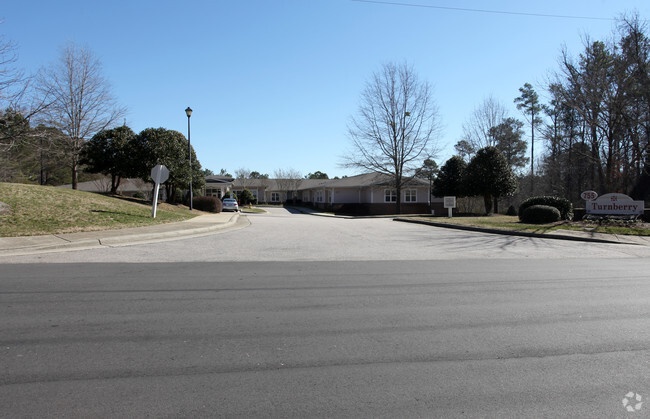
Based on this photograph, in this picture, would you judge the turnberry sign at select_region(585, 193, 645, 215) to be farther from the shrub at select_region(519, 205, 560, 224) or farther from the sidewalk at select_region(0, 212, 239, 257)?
the sidewalk at select_region(0, 212, 239, 257)

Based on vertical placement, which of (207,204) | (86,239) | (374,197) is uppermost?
(374,197)

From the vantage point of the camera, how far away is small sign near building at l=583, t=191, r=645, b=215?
19.0 metres

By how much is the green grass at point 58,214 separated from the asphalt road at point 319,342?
5442 mm

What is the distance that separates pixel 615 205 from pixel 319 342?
20327mm

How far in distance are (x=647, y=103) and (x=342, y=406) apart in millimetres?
28197

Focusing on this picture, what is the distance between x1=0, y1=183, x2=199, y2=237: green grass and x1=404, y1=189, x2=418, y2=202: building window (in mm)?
31791

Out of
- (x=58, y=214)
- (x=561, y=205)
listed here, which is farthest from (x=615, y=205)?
(x=58, y=214)

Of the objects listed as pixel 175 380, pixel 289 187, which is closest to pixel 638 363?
pixel 175 380

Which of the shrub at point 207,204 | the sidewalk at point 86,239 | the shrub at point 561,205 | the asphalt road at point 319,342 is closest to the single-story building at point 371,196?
the shrub at point 207,204

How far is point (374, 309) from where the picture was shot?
562 centimetres

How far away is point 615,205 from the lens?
19.2 meters

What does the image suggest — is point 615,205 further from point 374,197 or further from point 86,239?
point 374,197

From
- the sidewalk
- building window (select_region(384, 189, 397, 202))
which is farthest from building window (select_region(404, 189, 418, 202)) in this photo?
the sidewalk

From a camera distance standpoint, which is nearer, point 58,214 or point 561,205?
point 58,214
